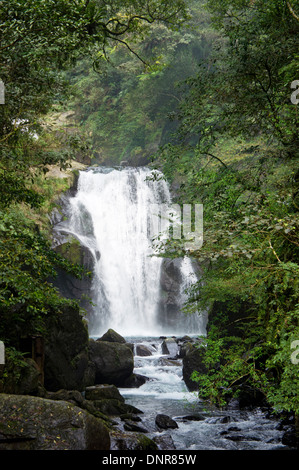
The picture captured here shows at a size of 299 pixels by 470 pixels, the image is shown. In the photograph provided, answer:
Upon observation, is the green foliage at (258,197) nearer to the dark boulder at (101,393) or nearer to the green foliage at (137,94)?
the dark boulder at (101,393)

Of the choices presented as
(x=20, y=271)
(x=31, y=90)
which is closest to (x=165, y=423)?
(x=20, y=271)

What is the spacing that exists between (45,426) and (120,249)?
20.0 metres

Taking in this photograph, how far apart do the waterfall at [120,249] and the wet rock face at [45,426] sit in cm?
1680

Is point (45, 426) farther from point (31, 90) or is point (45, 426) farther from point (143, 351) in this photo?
point (143, 351)

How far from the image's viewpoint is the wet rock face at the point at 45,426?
566 cm

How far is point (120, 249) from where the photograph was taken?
1014 inches

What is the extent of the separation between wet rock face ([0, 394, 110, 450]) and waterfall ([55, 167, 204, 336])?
16.8 m

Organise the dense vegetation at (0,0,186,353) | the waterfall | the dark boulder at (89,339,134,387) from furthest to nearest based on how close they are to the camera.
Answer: the waterfall < the dark boulder at (89,339,134,387) < the dense vegetation at (0,0,186,353)

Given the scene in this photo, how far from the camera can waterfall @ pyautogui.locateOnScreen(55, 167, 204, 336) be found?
23781 millimetres

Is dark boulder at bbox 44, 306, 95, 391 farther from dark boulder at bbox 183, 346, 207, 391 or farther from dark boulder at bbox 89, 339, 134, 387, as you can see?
dark boulder at bbox 183, 346, 207, 391

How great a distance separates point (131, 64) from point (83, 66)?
23.3 feet

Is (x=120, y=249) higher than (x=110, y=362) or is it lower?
higher

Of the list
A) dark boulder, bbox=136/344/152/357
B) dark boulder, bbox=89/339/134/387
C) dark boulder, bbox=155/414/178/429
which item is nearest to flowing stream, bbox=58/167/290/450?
dark boulder, bbox=136/344/152/357
